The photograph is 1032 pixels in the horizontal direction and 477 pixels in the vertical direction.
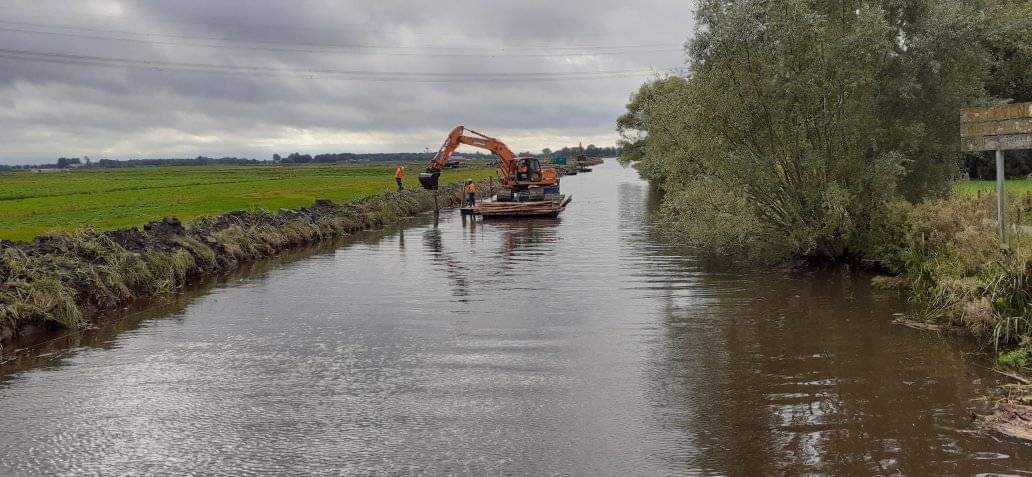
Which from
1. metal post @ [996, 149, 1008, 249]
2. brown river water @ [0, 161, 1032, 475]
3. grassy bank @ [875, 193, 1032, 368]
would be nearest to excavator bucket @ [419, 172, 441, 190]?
brown river water @ [0, 161, 1032, 475]

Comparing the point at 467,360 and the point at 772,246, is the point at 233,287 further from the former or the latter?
the point at 772,246

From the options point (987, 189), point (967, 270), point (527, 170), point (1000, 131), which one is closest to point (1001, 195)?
point (1000, 131)

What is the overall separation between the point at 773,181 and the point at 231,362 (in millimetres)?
15419

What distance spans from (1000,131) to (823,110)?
26.9 feet

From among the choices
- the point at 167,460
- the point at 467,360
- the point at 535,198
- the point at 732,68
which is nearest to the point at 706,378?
the point at 467,360

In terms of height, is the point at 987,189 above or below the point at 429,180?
below

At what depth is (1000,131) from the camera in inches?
584

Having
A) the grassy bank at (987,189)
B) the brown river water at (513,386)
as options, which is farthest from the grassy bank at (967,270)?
the grassy bank at (987,189)

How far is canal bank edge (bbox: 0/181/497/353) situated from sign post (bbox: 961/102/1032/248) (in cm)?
1837

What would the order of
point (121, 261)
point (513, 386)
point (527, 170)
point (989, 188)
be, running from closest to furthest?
1. point (513, 386)
2. point (121, 261)
3. point (989, 188)
4. point (527, 170)

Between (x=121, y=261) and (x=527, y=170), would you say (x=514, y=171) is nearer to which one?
(x=527, y=170)

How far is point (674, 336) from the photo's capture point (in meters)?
15.5

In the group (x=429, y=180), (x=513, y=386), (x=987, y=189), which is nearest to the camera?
(x=513, y=386)

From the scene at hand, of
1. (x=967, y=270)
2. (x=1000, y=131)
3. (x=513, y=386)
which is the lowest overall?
(x=513, y=386)
